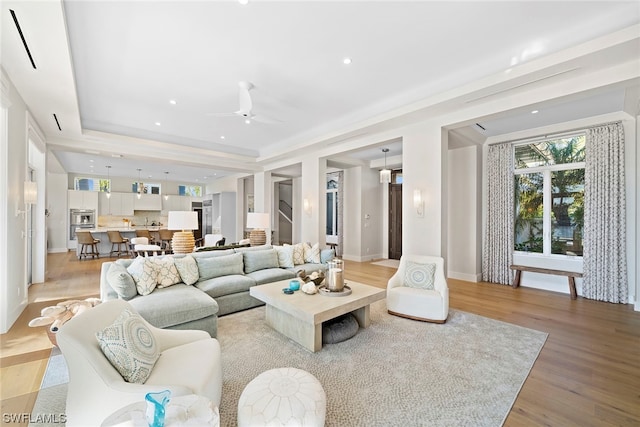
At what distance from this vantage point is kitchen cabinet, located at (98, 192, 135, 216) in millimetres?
10664

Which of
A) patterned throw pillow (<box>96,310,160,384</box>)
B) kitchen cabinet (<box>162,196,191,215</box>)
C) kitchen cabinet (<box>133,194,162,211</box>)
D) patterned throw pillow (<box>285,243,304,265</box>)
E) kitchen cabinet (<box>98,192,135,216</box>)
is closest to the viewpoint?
patterned throw pillow (<box>96,310,160,384</box>)

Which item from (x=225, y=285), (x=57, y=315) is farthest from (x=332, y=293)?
(x=57, y=315)

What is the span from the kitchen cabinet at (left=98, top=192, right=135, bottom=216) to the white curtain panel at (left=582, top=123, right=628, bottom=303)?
1382 centimetres

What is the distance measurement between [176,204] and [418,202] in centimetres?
1140

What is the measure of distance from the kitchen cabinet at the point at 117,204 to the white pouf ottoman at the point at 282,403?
1200 cm

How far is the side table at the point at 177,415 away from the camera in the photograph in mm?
1190

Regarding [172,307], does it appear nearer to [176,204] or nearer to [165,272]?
[165,272]

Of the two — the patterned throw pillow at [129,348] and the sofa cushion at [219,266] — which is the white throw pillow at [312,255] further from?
the patterned throw pillow at [129,348]

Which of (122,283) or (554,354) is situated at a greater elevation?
(122,283)

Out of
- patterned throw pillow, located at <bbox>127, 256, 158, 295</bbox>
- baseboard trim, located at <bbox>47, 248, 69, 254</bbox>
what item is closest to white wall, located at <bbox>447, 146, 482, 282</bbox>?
patterned throw pillow, located at <bbox>127, 256, 158, 295</bbox>

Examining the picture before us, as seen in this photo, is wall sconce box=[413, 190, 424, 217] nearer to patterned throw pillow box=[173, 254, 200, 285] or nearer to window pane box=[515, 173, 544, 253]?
window pane box=[515, 173, 544, 253]

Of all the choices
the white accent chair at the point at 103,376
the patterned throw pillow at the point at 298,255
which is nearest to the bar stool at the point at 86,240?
the patterned throw pillow at the point at 298,255

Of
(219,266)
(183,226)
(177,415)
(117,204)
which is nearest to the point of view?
(177,415)

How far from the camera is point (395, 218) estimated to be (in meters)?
8.64
